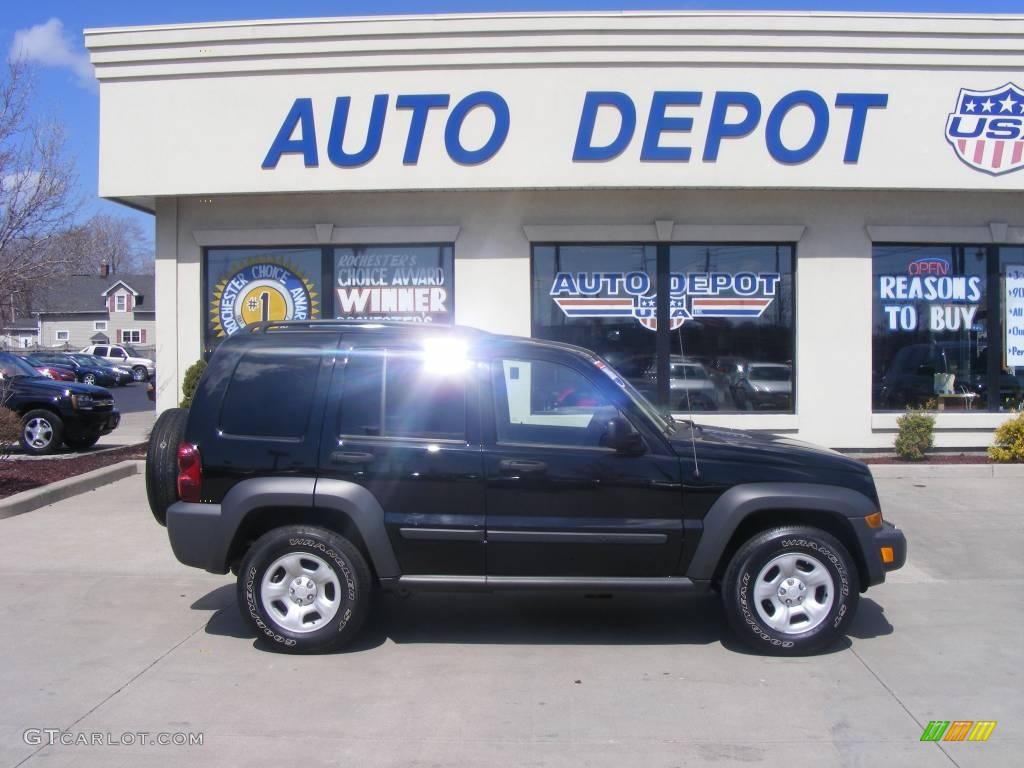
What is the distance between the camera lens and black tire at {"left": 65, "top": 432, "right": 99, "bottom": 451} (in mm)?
14273

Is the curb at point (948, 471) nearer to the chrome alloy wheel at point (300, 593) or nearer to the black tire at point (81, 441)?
the chrome alloy wheel at point (300, 593)

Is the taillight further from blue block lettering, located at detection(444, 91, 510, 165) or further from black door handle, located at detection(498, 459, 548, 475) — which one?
blue block lettering, located at detection(444, 91, 510, 165)

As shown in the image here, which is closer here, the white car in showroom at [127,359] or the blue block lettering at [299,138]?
the blue block lettering at [299,138]

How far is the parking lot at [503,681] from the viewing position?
4402 mm

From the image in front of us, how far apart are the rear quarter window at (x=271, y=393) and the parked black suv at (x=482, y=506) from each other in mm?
13

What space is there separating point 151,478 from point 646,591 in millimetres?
3143

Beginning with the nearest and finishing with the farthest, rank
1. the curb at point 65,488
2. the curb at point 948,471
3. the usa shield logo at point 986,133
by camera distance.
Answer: the curb at point 65,488
the curb at point 948,471
the usa shield logo at point 986,133

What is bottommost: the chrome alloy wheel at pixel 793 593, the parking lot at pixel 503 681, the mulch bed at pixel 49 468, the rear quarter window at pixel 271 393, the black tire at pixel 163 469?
the parking lot at pixel 503 681

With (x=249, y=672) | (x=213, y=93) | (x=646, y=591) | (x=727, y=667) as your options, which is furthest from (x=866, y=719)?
(x=213, y=93)

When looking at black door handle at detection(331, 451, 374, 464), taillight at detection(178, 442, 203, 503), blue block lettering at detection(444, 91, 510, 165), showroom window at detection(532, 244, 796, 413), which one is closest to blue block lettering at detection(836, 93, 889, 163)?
showroom window at detection(532, 244, 796, 413)

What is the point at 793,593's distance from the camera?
5.64 meters

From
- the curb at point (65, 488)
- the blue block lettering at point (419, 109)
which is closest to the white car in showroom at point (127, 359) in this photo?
the curb at point (65, 488)

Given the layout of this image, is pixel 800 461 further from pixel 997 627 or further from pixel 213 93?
pixel 213 93

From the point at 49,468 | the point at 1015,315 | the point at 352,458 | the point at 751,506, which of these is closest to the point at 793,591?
the point at 751,506
